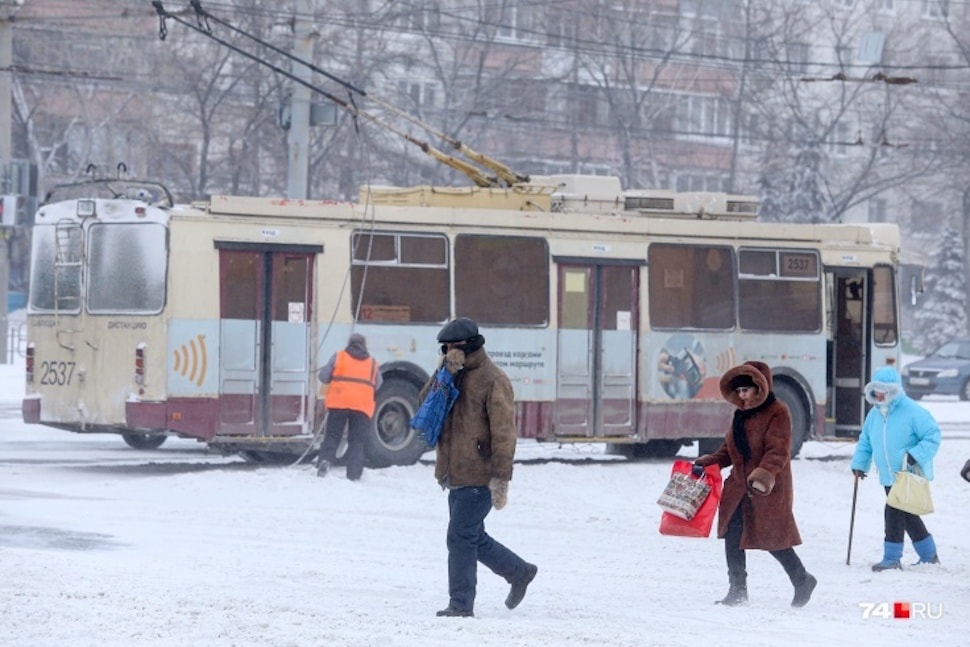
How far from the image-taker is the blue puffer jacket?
13016 mm

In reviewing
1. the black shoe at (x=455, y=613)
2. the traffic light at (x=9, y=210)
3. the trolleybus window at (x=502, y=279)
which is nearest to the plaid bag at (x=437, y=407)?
the black shoe at (x=455, y=613)

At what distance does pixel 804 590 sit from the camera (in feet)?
36.6

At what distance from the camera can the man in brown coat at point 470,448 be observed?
10.3m

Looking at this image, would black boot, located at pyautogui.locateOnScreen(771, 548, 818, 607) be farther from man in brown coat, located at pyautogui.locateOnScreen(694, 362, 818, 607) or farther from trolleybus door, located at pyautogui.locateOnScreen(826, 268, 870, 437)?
trolleybus door, located at pyautogui.locateOnScreen(826, 268, 870, 437)

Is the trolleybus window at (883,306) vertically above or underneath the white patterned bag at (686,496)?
above

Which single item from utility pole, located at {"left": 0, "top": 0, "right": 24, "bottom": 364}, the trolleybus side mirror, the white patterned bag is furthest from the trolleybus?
utility pole, located at {"left": 0, "top": 0, "right": 24, "bottom": 364}

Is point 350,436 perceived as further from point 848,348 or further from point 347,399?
point 848,348

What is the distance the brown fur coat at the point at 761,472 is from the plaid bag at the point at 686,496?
0.13 metres

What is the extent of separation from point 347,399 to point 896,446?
21.6ft

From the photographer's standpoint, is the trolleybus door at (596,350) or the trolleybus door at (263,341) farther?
the trolleybus door at (596,350)

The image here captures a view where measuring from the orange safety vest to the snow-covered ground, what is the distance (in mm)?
704

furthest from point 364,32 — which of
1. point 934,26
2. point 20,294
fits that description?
point 934,26

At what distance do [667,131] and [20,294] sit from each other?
19976mm

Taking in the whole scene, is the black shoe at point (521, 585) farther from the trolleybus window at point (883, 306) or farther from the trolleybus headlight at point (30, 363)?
the trolleybus window at point (883, 306)
